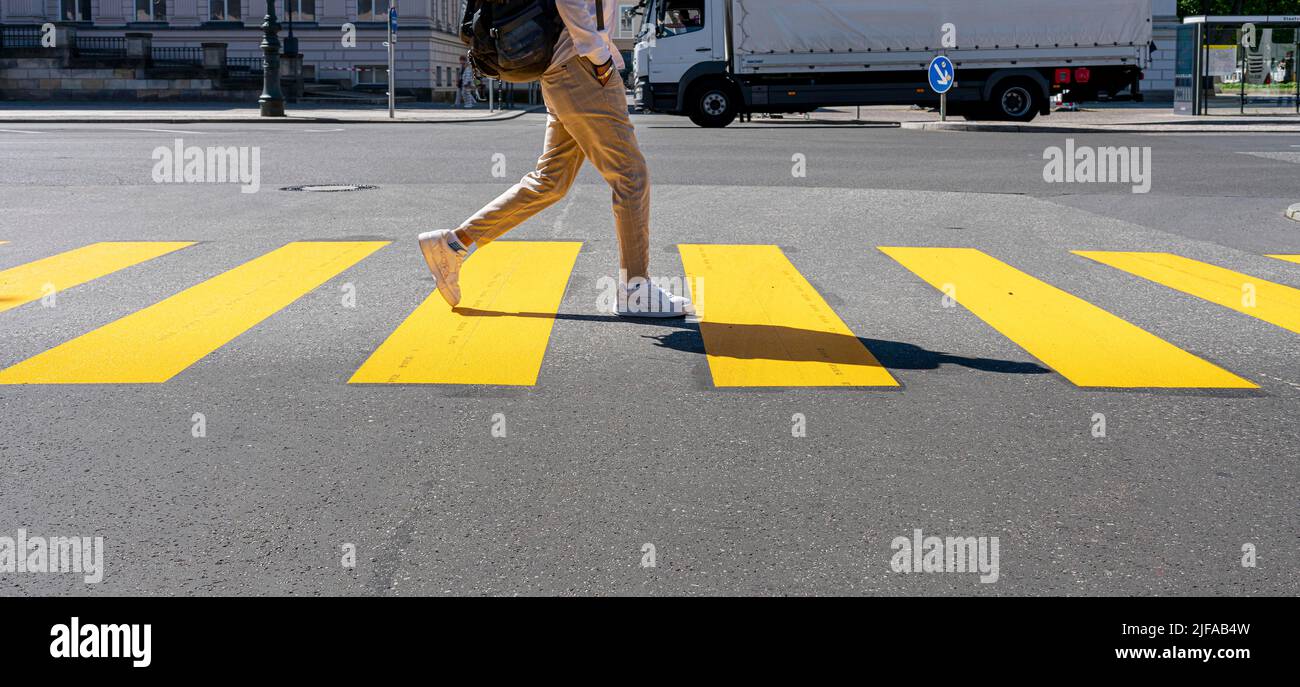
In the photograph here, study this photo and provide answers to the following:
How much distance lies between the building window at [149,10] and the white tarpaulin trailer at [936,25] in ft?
113

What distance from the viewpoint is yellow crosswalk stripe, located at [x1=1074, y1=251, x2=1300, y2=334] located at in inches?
268

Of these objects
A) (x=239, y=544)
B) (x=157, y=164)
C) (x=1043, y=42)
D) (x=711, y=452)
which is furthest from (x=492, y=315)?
(x=1043, y=42)

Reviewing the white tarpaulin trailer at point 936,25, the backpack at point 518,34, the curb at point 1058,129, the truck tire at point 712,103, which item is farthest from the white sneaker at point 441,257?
the white tarpaulin trailer at point 936,25

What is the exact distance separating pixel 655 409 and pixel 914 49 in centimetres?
2877

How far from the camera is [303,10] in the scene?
5653cm

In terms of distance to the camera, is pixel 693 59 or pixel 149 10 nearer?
pixel 693 59

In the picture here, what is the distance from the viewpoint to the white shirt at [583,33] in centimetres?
563

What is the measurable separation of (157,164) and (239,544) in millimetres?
14171

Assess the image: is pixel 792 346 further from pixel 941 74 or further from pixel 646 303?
pixel 941 74

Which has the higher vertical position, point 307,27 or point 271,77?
point 307,27

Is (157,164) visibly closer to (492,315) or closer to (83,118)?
(492,315)

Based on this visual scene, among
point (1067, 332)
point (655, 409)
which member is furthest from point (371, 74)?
point (655, 409)

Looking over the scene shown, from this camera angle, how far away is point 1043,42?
105 ft
